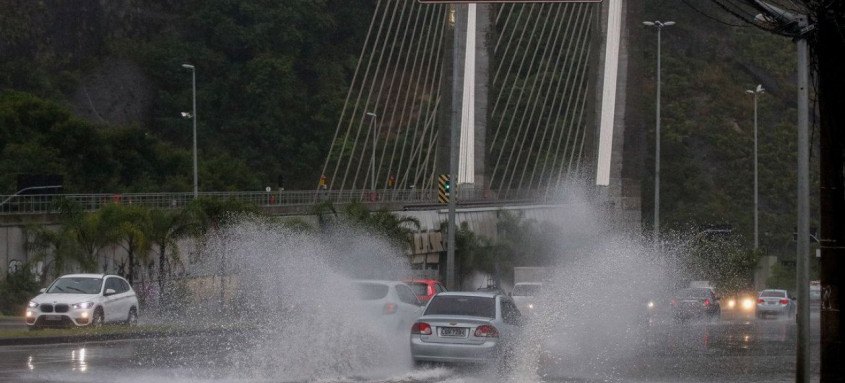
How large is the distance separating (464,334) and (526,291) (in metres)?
19.9

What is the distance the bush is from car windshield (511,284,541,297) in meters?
13.4

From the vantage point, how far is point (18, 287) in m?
41.8

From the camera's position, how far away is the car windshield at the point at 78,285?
112ft

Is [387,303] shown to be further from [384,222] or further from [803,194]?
[384,222]

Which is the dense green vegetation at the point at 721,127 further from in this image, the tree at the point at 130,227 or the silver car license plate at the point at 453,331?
the silver car license plate at the point at 453,331

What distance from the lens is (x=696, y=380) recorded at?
2389 cm

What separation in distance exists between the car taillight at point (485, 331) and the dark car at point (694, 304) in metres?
29.8

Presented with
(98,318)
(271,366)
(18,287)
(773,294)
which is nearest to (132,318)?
(98,318)

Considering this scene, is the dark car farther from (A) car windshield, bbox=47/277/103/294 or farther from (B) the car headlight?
(B) the car headlight

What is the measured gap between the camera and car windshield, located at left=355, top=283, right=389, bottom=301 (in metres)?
27.5

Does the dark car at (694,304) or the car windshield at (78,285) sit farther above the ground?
the car windshield at (78,285)

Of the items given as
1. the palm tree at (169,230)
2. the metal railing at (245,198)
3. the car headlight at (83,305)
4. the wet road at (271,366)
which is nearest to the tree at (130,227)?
the palm tree at (169,230)

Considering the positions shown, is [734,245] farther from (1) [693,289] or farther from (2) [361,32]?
(1) [693,289]

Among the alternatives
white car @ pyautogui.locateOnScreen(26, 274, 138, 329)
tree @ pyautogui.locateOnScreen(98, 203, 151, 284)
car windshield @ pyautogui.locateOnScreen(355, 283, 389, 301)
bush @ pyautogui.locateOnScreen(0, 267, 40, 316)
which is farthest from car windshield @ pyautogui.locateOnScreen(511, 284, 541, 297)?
car windshield @ pyautogui.locateOnScreen(355, 283, 389, 301)
